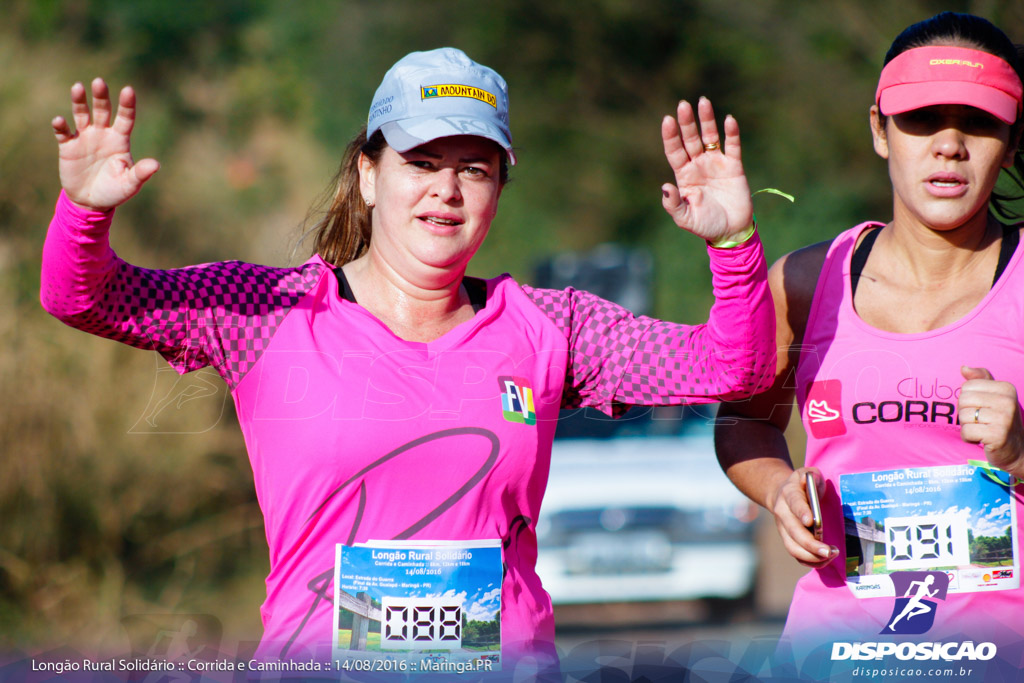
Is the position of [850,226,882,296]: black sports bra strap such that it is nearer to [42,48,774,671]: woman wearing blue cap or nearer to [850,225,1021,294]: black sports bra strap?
[850,225,1021,294]: black sports bra strap

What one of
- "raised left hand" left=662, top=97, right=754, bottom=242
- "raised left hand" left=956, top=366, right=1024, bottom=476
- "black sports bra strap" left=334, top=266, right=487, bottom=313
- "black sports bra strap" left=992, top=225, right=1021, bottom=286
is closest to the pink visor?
"black sports bra strap" left=992, top=225, right=1021, bottom=286

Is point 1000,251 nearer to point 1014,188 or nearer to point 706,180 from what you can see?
point 1014,188

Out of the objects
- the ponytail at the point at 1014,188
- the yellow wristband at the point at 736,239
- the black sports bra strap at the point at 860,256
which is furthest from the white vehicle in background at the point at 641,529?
the yellow wristband at the point at 736,239

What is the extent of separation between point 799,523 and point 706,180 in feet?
2.76

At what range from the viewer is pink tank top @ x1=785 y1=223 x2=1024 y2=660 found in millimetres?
2785

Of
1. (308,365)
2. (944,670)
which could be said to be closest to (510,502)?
(308,365)

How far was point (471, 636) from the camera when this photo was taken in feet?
8.29

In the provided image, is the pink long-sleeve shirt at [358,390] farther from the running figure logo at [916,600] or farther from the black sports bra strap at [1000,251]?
the running figure logo at [916,600]

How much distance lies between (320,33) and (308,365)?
2231 cm

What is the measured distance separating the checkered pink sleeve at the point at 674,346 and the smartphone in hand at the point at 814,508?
0.86 feet

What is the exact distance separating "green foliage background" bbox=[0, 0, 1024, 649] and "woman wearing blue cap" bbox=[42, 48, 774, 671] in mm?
746

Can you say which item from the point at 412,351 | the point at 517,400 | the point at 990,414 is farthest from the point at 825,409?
the point at 412,351

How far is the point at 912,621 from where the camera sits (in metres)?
2.81

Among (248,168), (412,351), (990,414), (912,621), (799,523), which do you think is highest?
(248,168)
